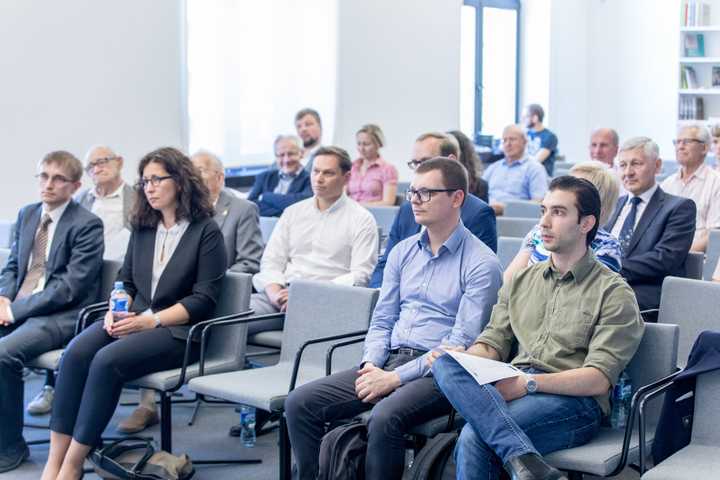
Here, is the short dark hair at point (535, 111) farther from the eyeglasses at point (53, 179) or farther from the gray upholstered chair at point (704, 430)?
the gray upholstered chair at point (704, 430)

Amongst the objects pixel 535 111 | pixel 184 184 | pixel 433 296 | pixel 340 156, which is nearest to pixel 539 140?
pixel 535 111

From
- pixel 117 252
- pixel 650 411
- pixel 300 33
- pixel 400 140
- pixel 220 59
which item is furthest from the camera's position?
pixel 400 140

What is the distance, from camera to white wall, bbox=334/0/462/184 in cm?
923

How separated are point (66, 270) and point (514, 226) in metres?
2.32

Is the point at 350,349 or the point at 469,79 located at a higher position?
the point at 469,79

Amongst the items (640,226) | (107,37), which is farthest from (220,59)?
(640,226)

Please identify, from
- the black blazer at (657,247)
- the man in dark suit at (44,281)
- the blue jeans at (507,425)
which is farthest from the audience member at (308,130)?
the blue jeans at (507,425)

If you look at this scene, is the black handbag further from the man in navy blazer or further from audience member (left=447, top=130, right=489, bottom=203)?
the man in navy blazer

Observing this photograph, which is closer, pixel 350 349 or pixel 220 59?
pixel 350 349

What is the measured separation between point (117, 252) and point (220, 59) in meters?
3.21

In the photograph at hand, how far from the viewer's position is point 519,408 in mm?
3109

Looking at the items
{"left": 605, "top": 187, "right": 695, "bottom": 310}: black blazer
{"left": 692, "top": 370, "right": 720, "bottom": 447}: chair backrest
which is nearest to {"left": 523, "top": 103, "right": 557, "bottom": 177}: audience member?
{"left": 605, "top": 187, "right": 695, "bottom": 310}: black blazer

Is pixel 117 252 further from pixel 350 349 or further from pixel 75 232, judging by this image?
pixel 350 349

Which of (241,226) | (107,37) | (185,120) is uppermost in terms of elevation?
(107,37)
